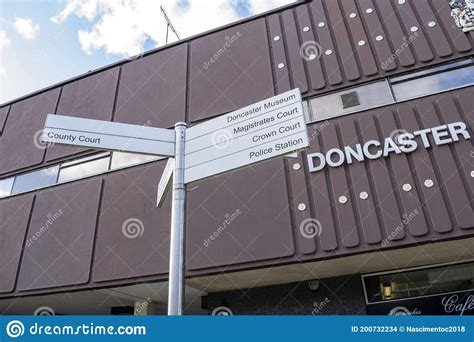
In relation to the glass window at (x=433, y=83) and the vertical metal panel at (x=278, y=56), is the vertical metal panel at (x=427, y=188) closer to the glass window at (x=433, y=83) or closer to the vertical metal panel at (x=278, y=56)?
the glass window at (x=433, y=83)

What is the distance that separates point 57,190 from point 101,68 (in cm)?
350

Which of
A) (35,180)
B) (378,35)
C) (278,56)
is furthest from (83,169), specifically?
(378,35)

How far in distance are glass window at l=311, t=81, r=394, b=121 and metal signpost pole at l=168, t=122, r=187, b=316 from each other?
4.75 metres

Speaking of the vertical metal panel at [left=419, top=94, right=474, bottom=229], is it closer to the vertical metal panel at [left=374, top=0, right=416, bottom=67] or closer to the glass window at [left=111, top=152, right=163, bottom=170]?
the vertical metal panel at [left=374, top=0, right=416, bottom=67]

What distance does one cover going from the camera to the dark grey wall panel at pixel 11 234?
7.91 m

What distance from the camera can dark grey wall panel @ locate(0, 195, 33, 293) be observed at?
791 cm

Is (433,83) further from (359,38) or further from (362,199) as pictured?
(362,199)

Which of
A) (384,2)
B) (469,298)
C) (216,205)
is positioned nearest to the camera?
(469,298)

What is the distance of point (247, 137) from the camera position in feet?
8.97

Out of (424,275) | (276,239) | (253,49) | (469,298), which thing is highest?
(253,49)
